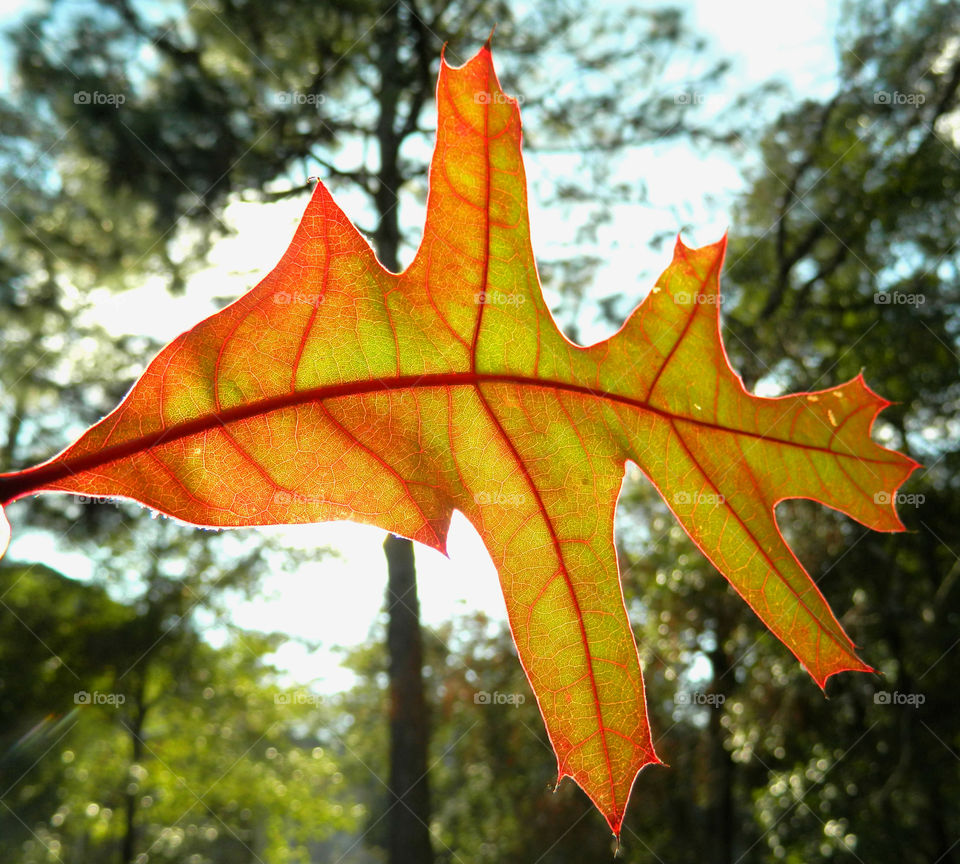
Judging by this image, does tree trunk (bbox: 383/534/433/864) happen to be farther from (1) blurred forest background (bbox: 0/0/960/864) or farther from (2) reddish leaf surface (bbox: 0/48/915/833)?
(2) reddish leaf surface (bbox: 0/48/915/833)

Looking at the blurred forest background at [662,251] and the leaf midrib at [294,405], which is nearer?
the leaf midrib at [294,405]

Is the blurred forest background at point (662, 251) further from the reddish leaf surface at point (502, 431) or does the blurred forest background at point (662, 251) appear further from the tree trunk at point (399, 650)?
the reddish leaf surface at point (502, 431)

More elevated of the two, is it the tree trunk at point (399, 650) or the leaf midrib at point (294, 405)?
the tree trunk at point (399, 650)

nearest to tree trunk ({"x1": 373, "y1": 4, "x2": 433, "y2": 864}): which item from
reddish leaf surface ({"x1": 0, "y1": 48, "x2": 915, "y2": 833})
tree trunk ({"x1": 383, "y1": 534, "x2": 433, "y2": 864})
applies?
tree trunk ({"x1": 383, "y1": 534, "x2": 433, "y2": 864})

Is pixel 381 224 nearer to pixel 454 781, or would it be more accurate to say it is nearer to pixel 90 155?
pixel 90 155

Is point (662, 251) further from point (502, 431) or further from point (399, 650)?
point (502, 431)

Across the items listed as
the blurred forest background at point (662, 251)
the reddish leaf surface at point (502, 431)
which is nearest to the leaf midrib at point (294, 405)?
the reddish leaf surface at point (502, 431)

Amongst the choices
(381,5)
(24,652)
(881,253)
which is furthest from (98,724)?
(881,253)
